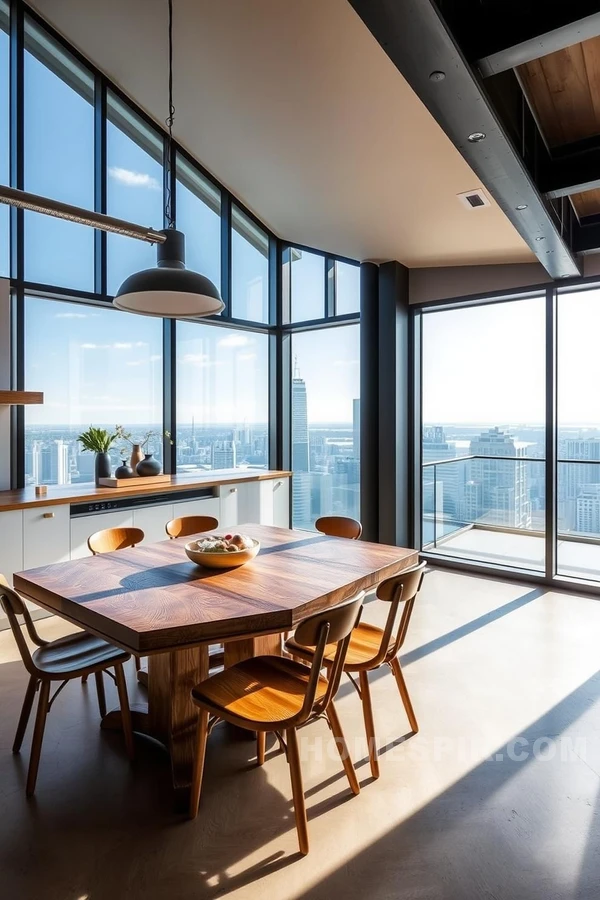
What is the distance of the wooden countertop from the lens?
3.83 metres

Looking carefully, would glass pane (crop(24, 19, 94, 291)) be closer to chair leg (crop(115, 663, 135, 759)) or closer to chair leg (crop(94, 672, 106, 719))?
chair leg (crop(94, 672, 106, 719))

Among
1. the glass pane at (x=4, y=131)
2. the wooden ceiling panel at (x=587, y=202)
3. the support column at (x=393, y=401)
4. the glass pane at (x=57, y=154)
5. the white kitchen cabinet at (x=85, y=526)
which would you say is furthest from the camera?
the support column at (x=393, y=401)

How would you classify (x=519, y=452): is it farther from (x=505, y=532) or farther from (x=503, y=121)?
(x=503, y=121)

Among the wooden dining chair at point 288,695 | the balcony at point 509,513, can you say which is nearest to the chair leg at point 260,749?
the wooden dining chair at point 288,695

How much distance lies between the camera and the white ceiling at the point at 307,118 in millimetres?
3076

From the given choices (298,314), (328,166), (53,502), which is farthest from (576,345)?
(53,502)

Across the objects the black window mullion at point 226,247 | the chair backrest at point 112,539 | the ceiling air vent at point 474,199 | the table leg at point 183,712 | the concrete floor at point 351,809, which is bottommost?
the concrete floor at point 351,809

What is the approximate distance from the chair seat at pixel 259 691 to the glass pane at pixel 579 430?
357 centimetres

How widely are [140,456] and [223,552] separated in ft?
9.00

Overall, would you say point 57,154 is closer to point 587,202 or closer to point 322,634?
point 587,202

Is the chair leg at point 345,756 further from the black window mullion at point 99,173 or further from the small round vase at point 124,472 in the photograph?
the black window mullion at point 99,173

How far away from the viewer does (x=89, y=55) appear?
4.70 metres

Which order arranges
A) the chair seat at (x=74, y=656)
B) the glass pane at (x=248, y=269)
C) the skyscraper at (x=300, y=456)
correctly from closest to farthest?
the chair seat at (x=74, y=656) → the glass pane at (x=248, y=269) → the skyscraper at (x=300, y=456)

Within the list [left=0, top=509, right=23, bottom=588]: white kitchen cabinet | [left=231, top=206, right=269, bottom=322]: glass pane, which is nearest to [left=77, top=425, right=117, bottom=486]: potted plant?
[left=0, top=509, right=23, bottom=588]: white kitchen cabinet
